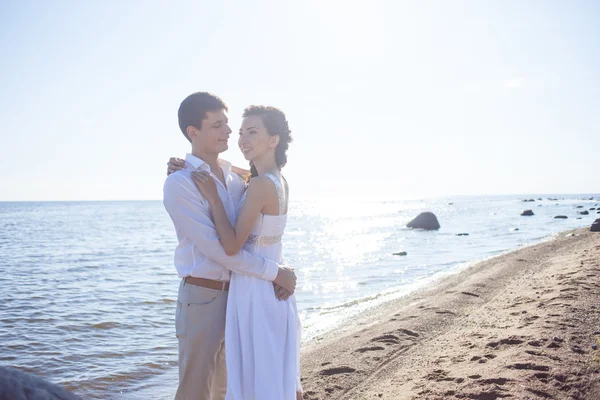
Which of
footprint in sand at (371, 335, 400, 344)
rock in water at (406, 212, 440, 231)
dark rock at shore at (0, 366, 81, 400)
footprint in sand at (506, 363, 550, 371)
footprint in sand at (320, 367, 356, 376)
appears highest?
dark rock at shore at (0, 366, 81, 400)

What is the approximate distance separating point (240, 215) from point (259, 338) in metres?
0.84

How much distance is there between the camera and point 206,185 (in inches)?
137

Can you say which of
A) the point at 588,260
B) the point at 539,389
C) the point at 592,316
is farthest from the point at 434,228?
the point at 539,389

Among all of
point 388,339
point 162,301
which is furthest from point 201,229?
point 162,301

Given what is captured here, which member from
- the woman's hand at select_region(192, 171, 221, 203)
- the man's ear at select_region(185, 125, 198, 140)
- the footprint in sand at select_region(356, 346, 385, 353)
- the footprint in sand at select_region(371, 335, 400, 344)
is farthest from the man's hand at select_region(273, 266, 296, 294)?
the footprint in sand at select_region(371, 335, 400, 344)

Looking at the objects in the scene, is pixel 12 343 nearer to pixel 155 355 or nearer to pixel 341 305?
pixel 155 355

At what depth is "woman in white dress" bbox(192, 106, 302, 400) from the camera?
3359 mm

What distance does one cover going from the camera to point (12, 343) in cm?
959

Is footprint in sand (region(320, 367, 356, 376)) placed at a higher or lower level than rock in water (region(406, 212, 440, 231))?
higher

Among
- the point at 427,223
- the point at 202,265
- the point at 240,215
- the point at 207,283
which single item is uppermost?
the point at 240,215

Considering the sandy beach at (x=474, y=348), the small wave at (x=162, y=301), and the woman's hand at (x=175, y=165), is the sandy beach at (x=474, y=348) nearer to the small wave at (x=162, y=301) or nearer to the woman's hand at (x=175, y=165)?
the woman's hand at (x=175, y=165)

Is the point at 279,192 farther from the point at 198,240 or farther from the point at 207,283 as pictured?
the point at 207,283

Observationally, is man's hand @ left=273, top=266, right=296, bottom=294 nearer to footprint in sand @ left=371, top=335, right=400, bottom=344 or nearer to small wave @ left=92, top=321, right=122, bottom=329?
footprint in sand @ left=371, top=335, right=400, bottom=344

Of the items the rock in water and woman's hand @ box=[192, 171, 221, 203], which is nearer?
woman's hand @ box=[192, 171, 221, 203]
